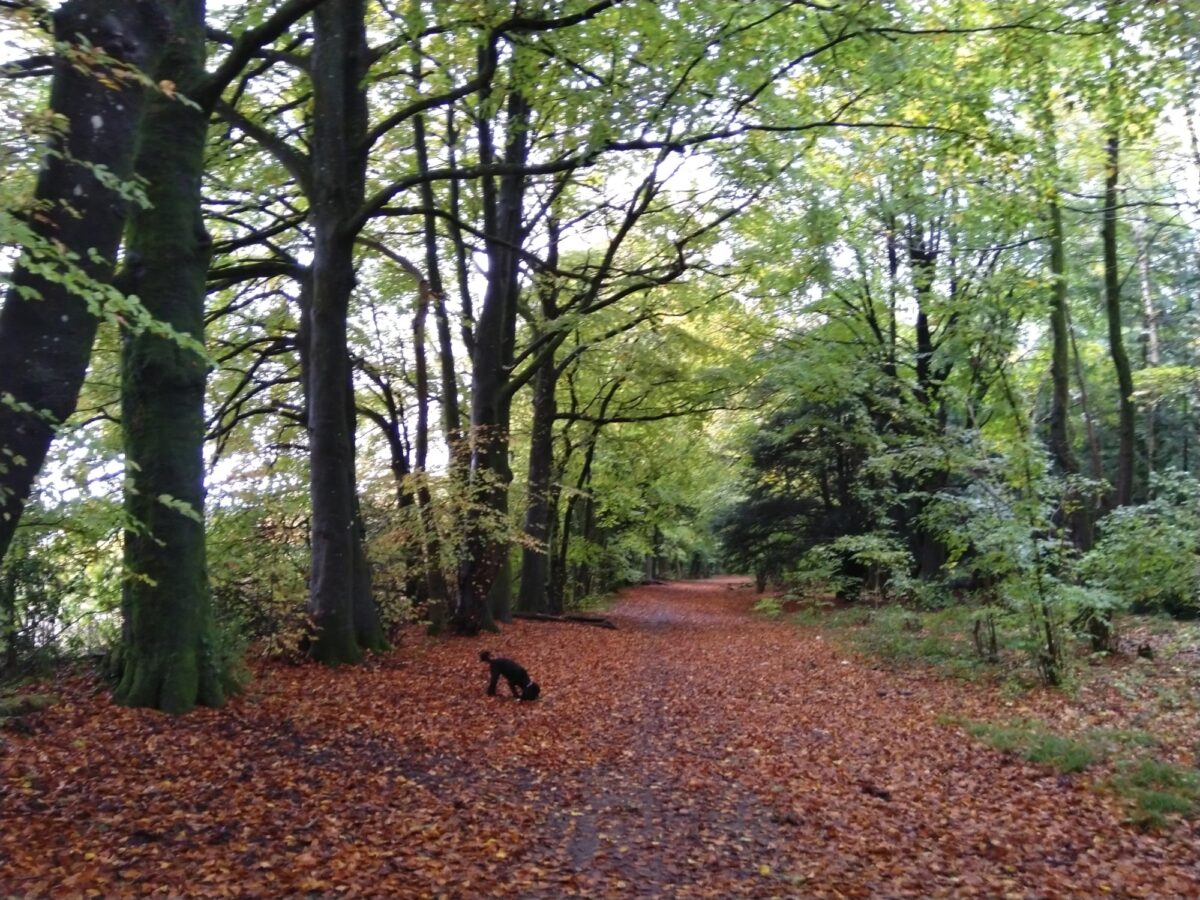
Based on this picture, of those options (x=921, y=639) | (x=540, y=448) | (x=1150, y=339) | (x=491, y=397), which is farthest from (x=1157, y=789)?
(x=1150, y=339)

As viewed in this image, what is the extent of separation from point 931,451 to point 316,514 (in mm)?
8238

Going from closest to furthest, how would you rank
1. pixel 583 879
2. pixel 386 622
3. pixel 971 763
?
pixel 583 879 < pixel 971 763 < pixel 386 622

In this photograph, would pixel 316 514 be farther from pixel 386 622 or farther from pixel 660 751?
pixel 660 751

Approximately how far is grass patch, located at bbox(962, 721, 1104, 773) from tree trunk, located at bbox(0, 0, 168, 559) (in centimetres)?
825

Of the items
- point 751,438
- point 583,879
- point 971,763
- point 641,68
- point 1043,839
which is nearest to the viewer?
point 583,879

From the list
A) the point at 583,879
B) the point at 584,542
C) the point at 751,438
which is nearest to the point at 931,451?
the point at 583,879

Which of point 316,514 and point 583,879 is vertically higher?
point 316,514

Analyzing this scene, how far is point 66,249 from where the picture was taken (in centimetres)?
436

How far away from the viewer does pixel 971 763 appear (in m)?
8.15

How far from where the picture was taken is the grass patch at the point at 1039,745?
7678mm

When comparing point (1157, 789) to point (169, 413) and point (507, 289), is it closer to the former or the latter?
point (169, 413)

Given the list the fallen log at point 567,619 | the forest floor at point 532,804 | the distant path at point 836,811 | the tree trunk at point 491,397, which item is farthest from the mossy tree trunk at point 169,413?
the fallen log at point 567,619

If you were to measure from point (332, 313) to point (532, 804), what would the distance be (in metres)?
7.32

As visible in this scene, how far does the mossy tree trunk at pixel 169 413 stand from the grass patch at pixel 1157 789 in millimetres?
7816
